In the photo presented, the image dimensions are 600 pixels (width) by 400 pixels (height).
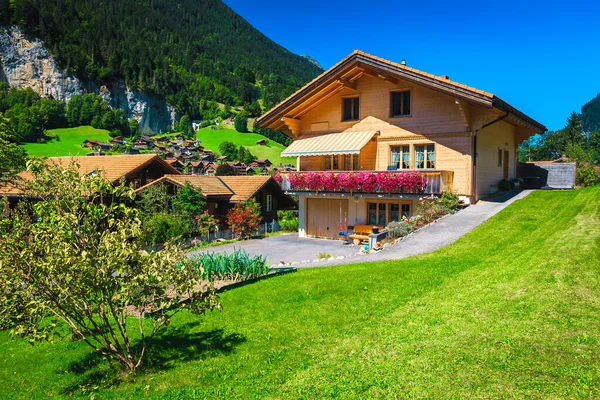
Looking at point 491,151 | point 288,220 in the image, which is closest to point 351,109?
point 491,151

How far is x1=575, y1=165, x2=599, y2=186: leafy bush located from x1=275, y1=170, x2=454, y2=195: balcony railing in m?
13.5

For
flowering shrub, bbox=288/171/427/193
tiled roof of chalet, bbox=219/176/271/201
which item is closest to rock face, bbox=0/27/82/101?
tiled roof of chalet, bbox=219/176/271/201

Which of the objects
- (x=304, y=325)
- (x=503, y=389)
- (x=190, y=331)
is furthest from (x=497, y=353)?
(x=190, y=331)

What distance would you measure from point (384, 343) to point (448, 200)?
47.9 feet

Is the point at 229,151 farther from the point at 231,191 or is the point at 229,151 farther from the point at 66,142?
the point at 231,191

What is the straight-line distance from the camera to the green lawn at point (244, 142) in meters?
125

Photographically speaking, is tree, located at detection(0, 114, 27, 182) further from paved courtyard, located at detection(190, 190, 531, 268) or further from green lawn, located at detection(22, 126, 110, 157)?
green lawn, located at detection(22, 126, 110, 157)

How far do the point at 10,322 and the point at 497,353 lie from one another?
6.84 metres

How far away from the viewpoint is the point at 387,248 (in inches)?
607

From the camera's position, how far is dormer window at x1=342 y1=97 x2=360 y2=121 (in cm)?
2400

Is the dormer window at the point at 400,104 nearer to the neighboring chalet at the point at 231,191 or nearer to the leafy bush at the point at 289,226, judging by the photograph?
the leafy bush at the point at 289,226

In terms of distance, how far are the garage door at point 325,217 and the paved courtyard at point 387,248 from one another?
90cm

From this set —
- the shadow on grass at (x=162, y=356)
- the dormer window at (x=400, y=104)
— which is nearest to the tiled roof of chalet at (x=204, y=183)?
the dormer window at (x=400, y=104)

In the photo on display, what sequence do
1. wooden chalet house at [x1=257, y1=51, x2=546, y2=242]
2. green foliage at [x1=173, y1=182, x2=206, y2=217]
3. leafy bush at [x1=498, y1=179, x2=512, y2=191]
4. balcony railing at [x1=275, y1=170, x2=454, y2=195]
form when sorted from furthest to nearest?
1. green foliage at [x1=173, y1=182, x2=206, y2=217]
2. leafy bush at [x1=498, y1=179, x2=512, y2=191]
3. wooden chalet house at [x1=257, y1=51, x2=546, y2=242]
4. balcony railing at [x1=275, y1=170, x2=454, y2=195]
